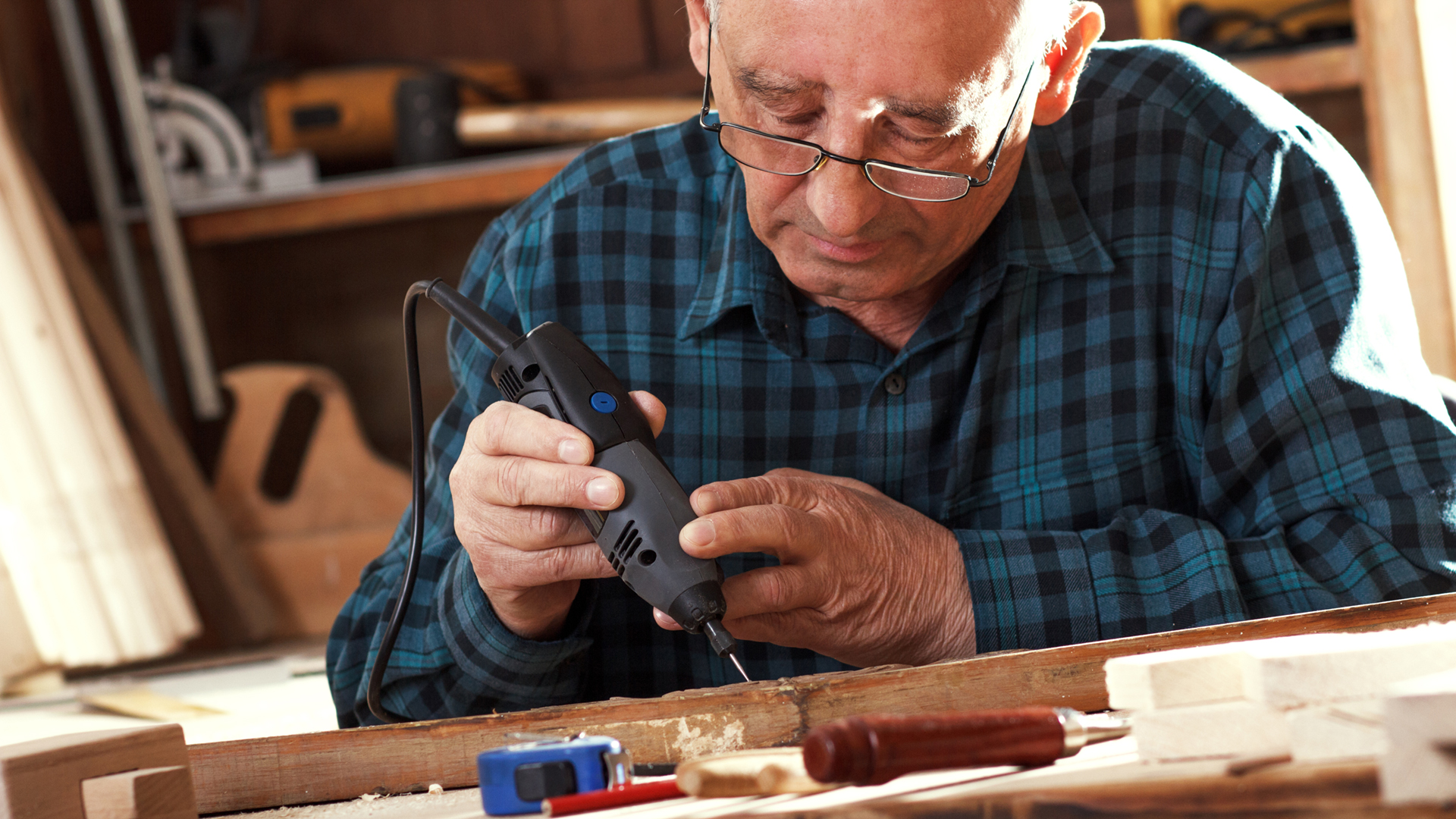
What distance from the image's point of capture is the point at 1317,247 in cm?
105

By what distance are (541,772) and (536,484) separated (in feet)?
0.85

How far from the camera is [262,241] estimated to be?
2752 mm

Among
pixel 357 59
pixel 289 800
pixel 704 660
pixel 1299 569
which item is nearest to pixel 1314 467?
pixel 1299 569

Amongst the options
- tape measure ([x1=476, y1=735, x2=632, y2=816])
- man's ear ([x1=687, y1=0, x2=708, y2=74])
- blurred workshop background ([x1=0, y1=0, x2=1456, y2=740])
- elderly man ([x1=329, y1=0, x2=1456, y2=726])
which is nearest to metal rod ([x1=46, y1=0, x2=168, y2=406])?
blurred workshop background ([x1=0, y1=0, x2=1456, y2=740])

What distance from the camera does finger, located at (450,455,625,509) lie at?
80cm

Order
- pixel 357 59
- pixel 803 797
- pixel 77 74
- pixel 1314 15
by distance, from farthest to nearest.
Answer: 1. pixel 357 59
2. pixel 77 74
3. pixel 1314 15
4. pixel 803 797

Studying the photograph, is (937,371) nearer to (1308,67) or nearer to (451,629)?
(451,629)

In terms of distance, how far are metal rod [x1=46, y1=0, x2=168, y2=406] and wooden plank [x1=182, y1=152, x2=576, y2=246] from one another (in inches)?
5.0

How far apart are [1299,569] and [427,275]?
216cm

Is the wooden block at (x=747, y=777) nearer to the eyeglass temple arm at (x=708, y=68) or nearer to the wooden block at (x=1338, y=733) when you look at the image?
the wooden block at (x=1338, y=733)

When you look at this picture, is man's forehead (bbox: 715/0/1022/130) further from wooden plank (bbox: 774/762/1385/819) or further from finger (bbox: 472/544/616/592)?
wooden plank (bbox: 774/762/1385/819)

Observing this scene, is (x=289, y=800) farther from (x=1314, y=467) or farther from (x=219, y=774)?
(x=1314, y=467)

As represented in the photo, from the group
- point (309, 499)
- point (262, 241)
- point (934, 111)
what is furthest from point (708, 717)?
point (262, 241)

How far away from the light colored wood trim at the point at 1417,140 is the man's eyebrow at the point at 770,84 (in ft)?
5.09
